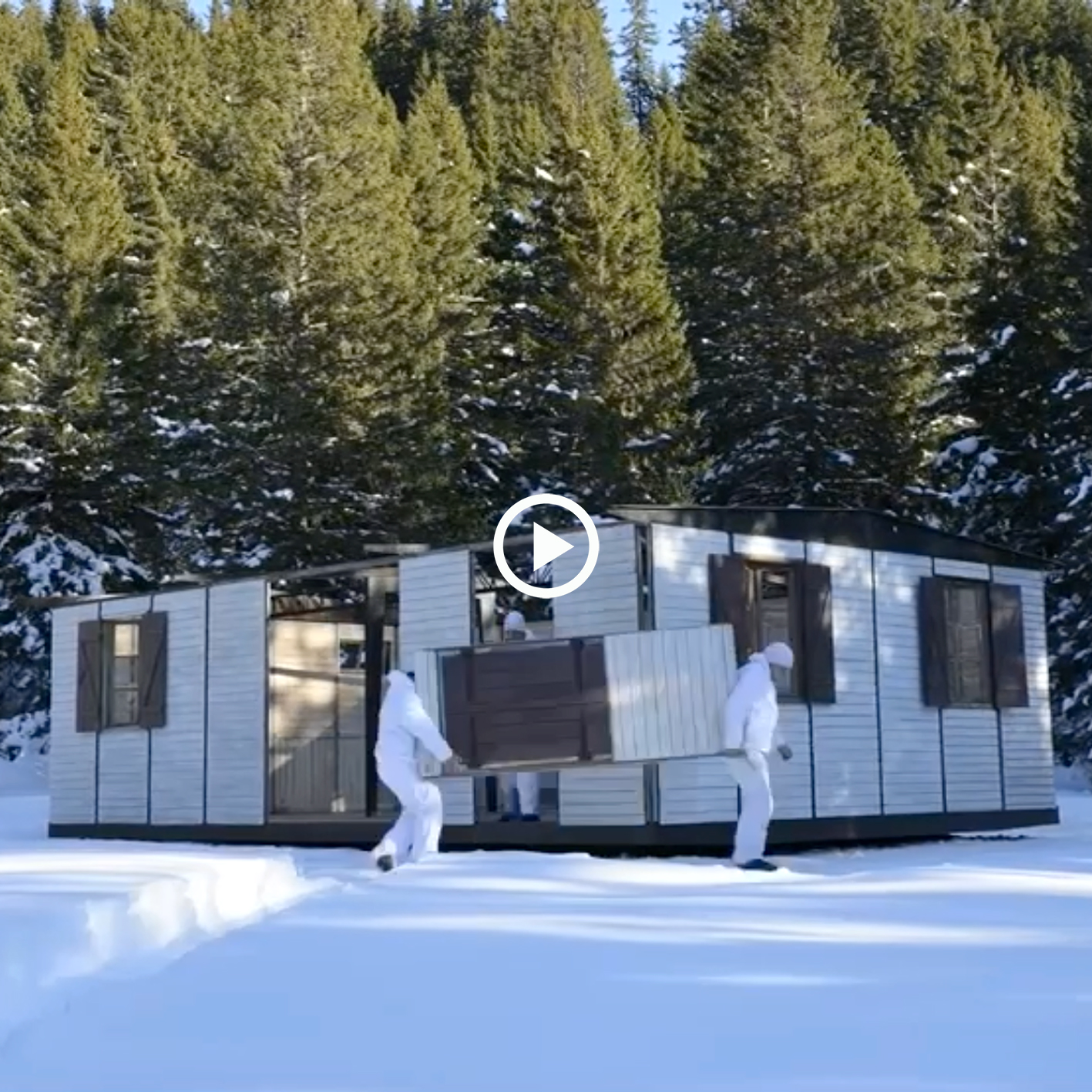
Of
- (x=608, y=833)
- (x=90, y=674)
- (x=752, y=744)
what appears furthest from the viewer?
(x=90, y=674)

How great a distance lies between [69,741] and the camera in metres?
19.0

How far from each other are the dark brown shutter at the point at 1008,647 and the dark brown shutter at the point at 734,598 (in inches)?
130

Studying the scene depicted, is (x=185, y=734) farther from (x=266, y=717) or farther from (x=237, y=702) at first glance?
(x=266, y=717)

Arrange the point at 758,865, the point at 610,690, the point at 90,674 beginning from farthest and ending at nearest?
the point at 90,674
the point at 610,690
the point at 758,865

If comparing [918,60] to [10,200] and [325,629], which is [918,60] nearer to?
[10,200]

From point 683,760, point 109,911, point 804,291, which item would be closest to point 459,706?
point 683,760

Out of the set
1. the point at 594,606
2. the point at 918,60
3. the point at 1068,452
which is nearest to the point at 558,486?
the point at 1068,452

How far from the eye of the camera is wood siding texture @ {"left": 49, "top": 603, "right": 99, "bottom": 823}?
18719mm

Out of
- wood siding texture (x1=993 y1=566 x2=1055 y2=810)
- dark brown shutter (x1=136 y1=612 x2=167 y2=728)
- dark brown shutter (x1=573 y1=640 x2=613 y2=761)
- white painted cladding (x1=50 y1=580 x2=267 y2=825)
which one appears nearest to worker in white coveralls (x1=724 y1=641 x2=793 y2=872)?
dark brown shutter (x1=573 y1=640 x2=613 y2=761)

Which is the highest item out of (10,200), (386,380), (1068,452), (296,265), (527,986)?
(10,200)

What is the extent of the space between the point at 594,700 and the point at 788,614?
2283 millimetres

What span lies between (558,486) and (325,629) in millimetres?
12124

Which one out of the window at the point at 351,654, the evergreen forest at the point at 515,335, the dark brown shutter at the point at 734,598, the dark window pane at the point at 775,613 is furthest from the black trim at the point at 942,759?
the evergreen forest at the point at 515,335

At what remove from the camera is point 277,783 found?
59.6 feet
